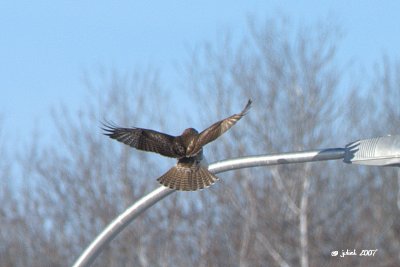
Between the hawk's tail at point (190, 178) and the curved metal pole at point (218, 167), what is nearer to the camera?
the hawk's tail at point (190, 178)

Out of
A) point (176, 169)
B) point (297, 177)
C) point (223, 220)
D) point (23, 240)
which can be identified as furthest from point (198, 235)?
point (176, 169)

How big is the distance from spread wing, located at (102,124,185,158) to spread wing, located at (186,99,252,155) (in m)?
0.09

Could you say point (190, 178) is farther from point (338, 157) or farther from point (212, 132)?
point (338, 157)

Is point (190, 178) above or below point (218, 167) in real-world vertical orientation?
below

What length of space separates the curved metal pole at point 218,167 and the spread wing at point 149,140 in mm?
555

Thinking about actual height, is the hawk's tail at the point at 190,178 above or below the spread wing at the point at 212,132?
below

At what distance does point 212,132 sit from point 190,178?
1.59ft

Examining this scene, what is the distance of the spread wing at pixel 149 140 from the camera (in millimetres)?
10586

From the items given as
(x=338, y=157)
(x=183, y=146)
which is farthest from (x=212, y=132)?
(x=338, y=157)

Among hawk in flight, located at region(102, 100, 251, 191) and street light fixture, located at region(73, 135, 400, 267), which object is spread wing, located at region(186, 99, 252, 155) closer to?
hawk in flight, located at region(102, 100, 251, 191)

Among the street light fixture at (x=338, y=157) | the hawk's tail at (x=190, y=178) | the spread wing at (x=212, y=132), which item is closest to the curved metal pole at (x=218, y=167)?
the street light fixture at (x=338, y=157)

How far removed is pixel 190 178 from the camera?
1075 cm

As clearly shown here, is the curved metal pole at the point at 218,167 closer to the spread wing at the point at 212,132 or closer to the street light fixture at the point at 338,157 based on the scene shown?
the street light fixture at the point at 338,157

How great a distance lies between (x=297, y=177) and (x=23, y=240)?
1083 cm
